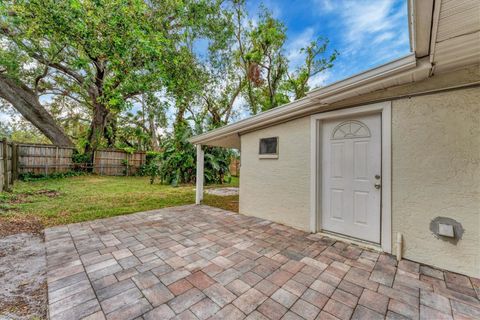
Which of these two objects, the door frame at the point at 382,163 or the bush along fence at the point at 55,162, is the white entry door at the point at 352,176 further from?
the bush along fence at the point at 55,162

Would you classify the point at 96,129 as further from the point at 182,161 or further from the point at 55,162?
the point at 182,161

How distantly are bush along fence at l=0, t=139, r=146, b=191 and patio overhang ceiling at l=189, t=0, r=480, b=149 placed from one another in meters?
8.47

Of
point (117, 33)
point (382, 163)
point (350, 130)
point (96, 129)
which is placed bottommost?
point (382, 163)

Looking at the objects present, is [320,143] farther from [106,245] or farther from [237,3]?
[237,3]

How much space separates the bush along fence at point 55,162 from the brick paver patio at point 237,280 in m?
6.14

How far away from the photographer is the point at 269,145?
4219mm

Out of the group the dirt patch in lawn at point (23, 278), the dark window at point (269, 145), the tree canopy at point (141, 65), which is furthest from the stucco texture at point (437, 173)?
the tree canopy at point (141, 65)

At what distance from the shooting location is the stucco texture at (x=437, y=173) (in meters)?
2.17

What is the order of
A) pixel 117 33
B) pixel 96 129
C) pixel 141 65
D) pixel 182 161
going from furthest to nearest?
pixel 96 129
pixel 182 161
pixel 141 65
pixel 117 33

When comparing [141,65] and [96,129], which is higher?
[141,65]

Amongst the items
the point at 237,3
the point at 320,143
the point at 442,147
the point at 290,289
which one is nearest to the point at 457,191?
the point at 442,147

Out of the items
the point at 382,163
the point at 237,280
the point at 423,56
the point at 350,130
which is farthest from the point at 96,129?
the point at 423,56

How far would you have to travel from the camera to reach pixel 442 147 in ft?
7.70

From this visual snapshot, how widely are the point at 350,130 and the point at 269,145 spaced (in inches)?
61.6
